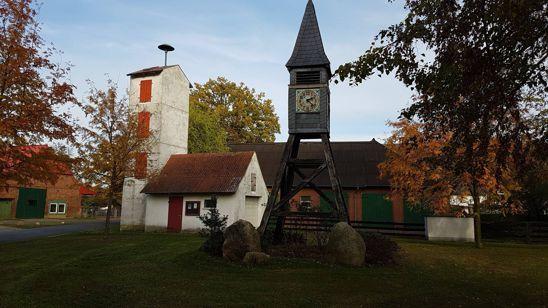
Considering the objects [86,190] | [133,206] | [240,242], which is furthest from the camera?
[86,190]

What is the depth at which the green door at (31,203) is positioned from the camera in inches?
1626

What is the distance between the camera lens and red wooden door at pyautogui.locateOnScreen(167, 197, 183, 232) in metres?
26.1

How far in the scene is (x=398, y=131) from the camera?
73.4 feet

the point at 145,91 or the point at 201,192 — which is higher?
the point at 145,91

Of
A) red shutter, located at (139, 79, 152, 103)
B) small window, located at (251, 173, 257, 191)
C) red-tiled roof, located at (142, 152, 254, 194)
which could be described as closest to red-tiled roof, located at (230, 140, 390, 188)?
small window, located at (251, 173, 257, 191)

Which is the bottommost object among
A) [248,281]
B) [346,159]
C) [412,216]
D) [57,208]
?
[248,281]

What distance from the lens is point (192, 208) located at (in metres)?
26.1

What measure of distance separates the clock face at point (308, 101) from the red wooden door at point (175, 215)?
546 inches

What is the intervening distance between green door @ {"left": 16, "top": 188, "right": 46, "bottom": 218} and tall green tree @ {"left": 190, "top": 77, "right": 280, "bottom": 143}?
67.4ft

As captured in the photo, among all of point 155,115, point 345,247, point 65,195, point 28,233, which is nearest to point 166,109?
point 155,115

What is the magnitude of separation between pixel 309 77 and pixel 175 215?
1504 cm

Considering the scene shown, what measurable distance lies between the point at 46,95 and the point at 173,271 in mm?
8505

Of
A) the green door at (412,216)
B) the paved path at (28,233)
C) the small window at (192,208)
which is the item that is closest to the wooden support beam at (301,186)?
the small window at (192,208)

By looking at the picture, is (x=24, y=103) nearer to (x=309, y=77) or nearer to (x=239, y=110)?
(x=309, y=77)
